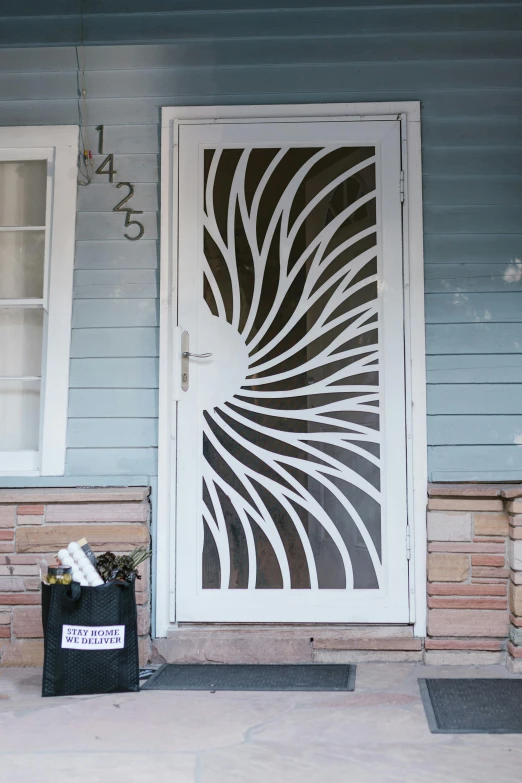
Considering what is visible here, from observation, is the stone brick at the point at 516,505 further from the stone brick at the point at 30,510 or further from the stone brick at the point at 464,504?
the stone brick at the point at 30,510

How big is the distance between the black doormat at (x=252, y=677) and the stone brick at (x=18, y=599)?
0.57 m

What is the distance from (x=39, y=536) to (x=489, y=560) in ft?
5.78

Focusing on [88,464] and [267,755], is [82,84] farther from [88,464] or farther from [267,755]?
[267,755]

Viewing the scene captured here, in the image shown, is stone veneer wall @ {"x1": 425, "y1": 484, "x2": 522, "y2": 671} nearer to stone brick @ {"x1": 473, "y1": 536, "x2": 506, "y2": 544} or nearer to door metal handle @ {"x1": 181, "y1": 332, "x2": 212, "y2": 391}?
stone brick @ {"x1": 473, "y1": 536, "x2": 506, "y2": 544}

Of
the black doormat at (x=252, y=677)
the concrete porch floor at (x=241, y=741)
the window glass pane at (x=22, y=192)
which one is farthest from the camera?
the window glass pane at (x=22, y=192)

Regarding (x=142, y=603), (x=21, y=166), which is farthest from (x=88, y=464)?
(x=21, y=166)

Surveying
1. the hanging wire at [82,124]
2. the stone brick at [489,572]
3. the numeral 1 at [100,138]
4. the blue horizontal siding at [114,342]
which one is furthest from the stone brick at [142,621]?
the numeral 1 at [100,138]

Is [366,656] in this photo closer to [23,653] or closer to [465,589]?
[465,589]

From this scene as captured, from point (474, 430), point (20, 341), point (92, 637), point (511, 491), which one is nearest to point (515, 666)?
point (511, 491)

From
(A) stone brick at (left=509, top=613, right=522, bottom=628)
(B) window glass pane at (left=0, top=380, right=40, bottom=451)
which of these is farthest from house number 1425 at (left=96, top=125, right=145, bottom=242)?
(A) stone brick at (left=509, top=613, right=522, bottom=628)

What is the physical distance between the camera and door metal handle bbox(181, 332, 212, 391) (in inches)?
134

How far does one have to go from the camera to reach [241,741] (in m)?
2.40

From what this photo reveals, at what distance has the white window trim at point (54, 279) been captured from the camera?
3414mm

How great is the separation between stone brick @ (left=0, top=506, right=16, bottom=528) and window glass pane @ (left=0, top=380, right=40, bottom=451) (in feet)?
0.91
